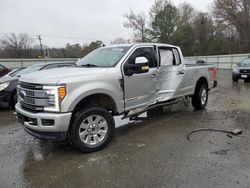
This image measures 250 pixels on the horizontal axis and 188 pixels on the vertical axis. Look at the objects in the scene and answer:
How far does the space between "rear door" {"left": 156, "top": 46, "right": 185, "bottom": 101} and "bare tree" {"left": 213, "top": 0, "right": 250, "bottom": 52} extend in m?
38.6

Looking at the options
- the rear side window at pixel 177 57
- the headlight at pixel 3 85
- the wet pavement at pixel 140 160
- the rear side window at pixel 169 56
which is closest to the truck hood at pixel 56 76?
the wet pavement at pixel 140 160

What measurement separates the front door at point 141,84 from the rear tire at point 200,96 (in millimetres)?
2329

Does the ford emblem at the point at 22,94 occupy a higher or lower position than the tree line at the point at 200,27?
lower

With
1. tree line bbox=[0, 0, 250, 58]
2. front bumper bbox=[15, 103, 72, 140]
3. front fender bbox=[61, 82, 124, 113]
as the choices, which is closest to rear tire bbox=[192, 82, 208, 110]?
front fender bbox=[61, 82, 124, 113]

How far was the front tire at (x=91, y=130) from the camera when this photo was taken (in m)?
4.38

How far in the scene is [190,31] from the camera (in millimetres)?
53469

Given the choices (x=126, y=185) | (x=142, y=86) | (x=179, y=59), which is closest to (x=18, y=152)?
(x=126, y=185)

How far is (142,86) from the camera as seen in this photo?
5523 mm

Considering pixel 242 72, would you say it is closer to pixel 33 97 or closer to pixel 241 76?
pixel 241 76

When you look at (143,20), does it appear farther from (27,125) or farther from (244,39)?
(27,125)

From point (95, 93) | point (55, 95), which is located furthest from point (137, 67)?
point (55, 95)

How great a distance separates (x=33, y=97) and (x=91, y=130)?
1143 millimetres

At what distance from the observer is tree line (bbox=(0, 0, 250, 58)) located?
142ft

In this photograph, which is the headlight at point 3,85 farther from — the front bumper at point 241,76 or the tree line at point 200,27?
the tree line at point 200,27
